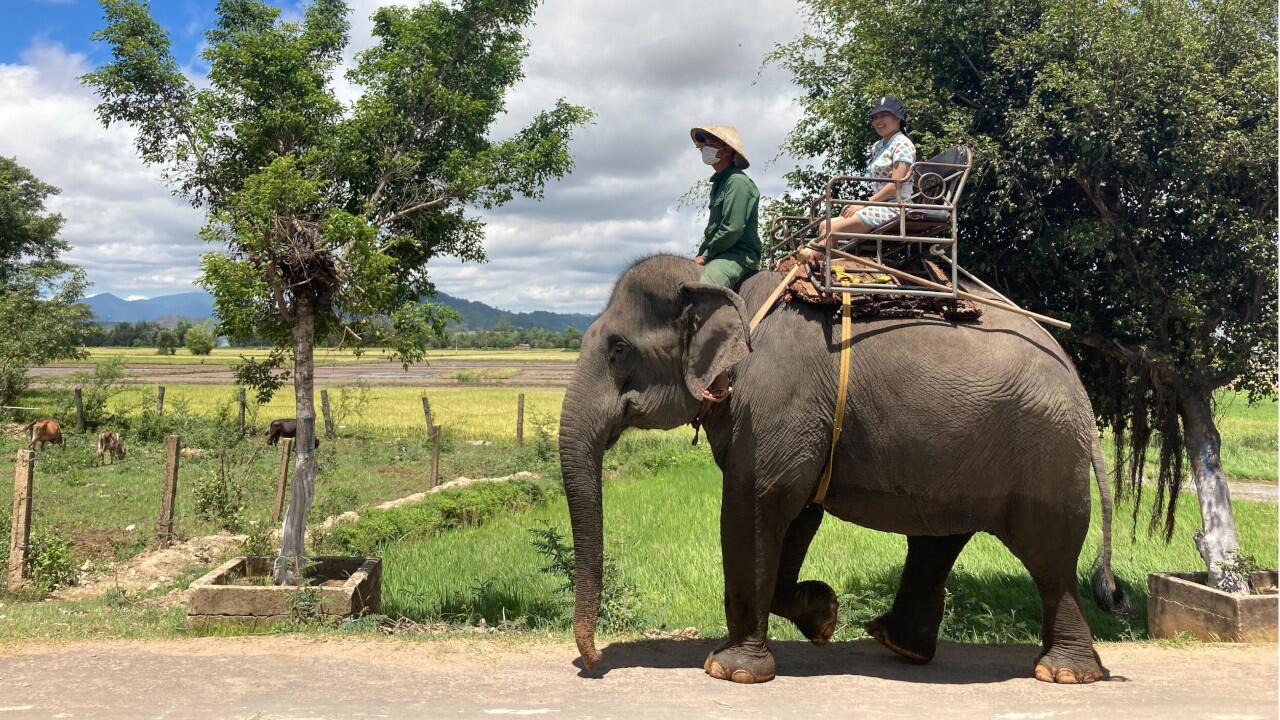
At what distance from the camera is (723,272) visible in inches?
209

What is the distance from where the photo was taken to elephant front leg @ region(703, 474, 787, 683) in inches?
194

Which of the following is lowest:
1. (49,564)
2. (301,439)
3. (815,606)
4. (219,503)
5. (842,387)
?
(49,564)

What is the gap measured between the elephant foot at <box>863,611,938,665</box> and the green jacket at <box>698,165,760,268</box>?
2527mm

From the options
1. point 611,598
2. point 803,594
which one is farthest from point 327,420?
point 803,594

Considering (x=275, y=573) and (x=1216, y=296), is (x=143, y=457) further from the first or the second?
(x=1216, y=296)

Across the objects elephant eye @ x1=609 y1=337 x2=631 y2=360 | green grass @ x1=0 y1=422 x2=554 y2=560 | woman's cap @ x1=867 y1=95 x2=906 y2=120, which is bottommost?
green grass @ x1=0 y1=422 x2=554 y2=560

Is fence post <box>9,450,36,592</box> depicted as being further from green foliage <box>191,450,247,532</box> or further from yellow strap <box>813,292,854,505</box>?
yellow strap <box>813,292,854,505</box>

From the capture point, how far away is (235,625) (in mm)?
6500

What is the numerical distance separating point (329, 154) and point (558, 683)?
552 centimetres

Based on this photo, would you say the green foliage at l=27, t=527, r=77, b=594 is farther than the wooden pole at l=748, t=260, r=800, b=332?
Yes

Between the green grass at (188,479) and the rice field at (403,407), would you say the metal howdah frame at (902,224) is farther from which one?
the rice field at (403,407)

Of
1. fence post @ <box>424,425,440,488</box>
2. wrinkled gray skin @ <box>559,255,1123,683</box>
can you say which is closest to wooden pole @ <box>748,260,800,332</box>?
wrinkled gray skin @ <box>559,255,1123,683</box>

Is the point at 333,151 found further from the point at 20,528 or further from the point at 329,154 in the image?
the point at 20,528

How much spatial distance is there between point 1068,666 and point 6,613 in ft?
26.1
